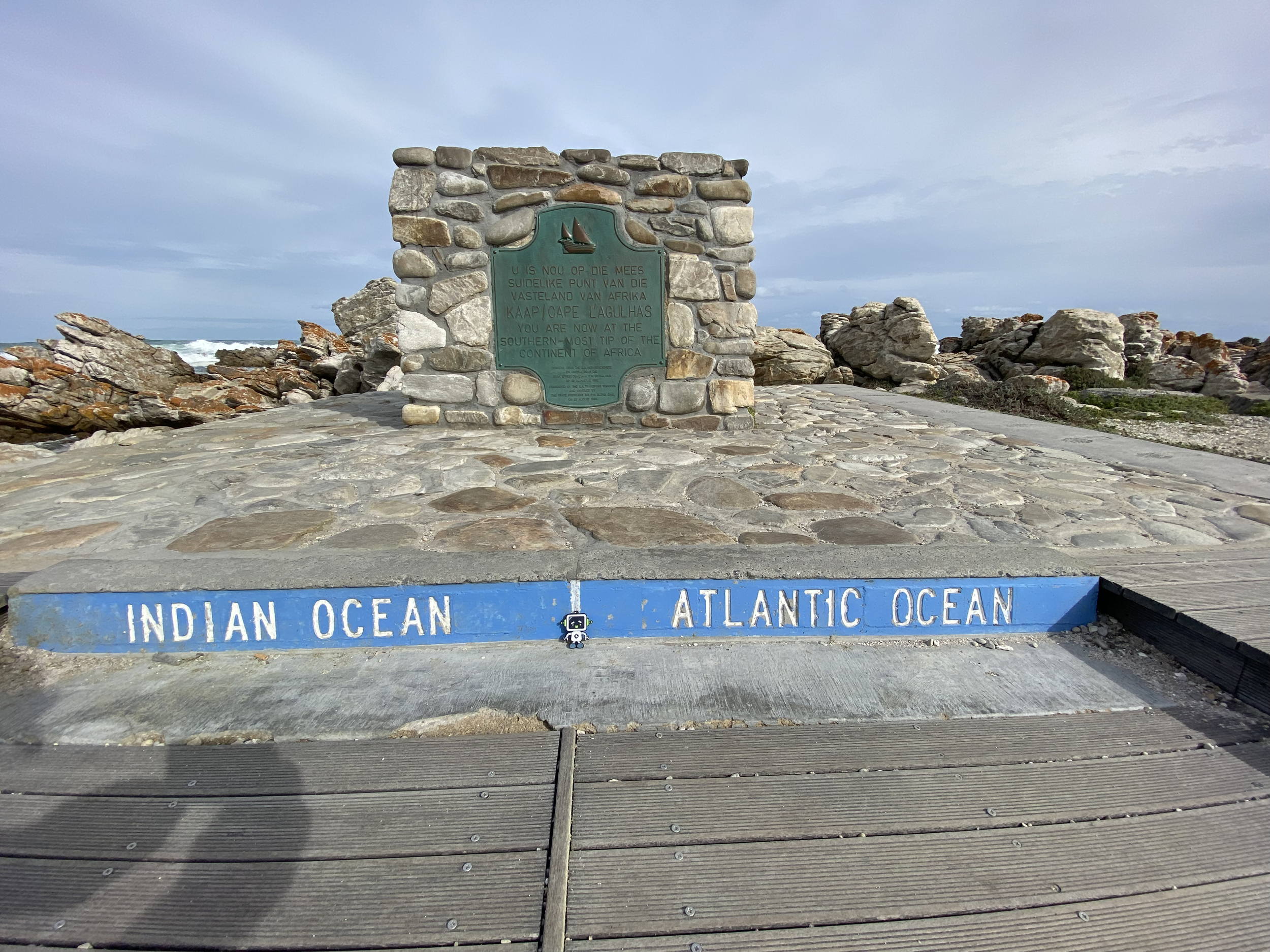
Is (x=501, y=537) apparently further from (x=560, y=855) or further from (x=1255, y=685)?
(x=1255, y=685)

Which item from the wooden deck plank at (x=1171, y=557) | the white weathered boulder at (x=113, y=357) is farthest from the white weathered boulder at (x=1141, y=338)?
the white weathered boulder at (x=113, y=357)

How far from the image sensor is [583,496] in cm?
284

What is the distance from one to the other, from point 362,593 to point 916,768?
1507 millimetres

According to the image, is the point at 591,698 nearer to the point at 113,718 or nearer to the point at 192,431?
the point at 113,718

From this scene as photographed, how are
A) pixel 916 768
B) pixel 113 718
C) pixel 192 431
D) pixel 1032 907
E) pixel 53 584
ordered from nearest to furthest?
1. pixel 1032 907
2. pixel 916 768
3. pixel 113 718
4. pixel 53 584
5. pixel 192 431

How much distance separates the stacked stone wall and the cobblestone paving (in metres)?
0.34

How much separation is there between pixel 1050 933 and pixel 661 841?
24.1 inches

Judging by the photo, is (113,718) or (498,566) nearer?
(113,718)

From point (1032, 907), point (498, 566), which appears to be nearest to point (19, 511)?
point (498, 566)

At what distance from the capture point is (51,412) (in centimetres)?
764

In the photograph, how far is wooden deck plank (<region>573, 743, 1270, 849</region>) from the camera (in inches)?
46.2

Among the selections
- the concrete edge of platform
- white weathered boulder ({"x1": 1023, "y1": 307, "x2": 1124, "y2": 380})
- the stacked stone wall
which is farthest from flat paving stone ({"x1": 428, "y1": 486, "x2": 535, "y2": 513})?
white weathered boulder ({"x1": 1023, "y1": 307, "x2": 1124, "y2": 380})

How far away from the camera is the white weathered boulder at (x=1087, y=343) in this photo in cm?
1240

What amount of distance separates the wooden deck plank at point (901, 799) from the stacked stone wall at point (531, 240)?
11.5 ft
